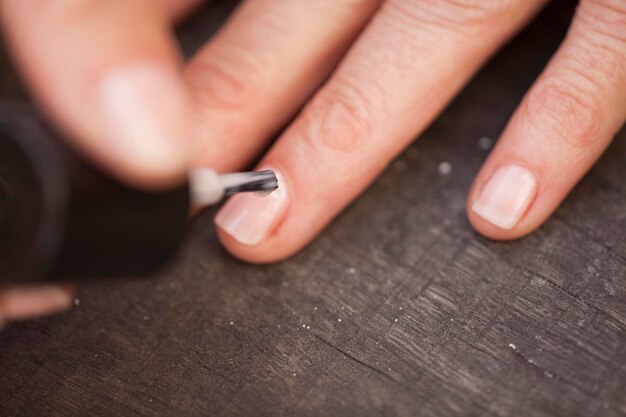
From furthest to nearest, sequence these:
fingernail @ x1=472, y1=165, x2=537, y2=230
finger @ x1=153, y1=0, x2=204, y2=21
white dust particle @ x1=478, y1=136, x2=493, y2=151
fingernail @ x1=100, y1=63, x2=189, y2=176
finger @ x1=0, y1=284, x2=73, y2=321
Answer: finger @ x1=153, y1=0, x2=204, y2=21
white dust particle @ x1=478, y1=136, x2=493, y2=151
fingernail @ x1=472, y1=165, x2=537, y2=230
finger @ x1=0, y1=284, x2=73, y2=321
fingernail @ x1=100, y1=63, x2=189, y2=176

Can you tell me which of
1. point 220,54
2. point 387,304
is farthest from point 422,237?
point 220,54

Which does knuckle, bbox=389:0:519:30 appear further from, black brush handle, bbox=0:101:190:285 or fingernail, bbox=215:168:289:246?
black brush handle, bbox=0:101:190:285

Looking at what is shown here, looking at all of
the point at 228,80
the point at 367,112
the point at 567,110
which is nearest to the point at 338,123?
Answer: the point at 367,112

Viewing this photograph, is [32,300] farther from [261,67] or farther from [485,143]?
[485,143]

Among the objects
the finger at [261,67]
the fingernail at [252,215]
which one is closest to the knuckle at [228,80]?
the finger at [261,67]

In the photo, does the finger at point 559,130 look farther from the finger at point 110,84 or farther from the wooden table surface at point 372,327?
the finger at point 110,84

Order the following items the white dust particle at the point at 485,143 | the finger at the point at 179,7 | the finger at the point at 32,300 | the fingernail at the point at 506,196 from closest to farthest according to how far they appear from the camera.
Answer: the finger at the point at 32,300
the fingernail at the point at 506,196
the white dust particle at the point at 485,143
the finger at the point at 179,7

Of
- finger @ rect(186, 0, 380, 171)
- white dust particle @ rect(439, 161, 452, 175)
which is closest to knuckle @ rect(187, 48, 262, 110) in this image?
finger @ rect(186, 0, 380, 171)
